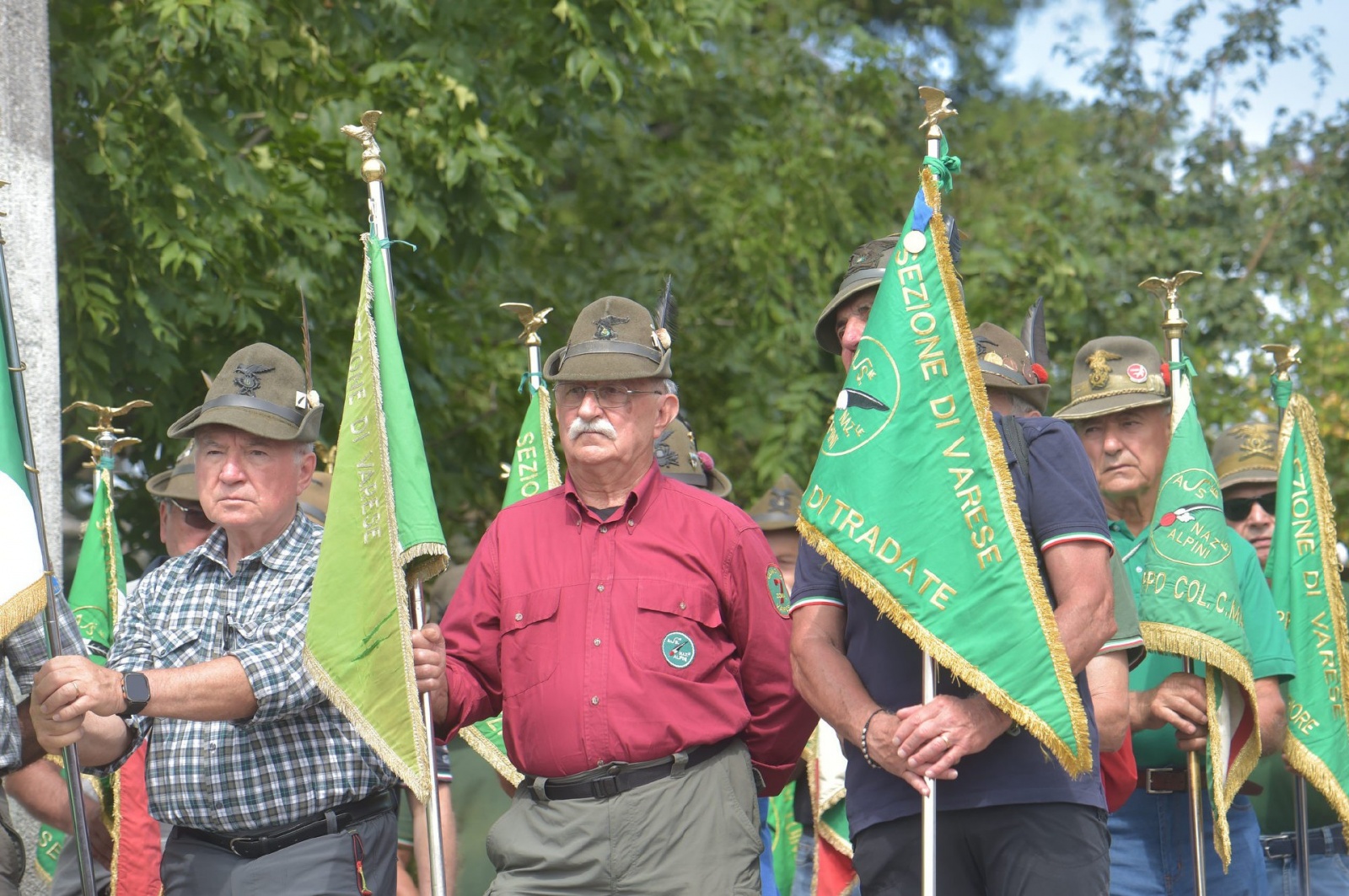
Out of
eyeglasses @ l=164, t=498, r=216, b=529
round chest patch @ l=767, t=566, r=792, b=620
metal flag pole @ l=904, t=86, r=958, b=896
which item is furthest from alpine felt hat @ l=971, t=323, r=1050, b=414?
eyeglasses @ l=164, t=498, r=216, b=529

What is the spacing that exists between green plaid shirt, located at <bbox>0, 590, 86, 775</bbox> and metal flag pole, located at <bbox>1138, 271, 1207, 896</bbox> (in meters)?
3.41

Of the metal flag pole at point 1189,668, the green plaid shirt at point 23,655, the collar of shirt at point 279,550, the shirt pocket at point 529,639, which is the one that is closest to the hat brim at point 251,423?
the collar of shirt at point 279,550

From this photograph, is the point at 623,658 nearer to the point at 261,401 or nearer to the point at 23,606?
the point at 261,401

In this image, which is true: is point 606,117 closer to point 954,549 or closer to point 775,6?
point 775,6

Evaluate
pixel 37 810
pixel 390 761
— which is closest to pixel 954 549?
pixel 390 761

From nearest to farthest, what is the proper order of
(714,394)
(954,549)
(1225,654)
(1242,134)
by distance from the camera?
(954,549), (1225,654), (714,394), (1242,134)

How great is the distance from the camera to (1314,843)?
666 cm

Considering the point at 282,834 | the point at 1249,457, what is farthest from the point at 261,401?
the point at 1249,457

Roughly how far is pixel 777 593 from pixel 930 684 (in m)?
0.96

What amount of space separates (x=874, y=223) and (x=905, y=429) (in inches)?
332

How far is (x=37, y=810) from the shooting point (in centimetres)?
571

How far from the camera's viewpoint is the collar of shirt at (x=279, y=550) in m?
5.14

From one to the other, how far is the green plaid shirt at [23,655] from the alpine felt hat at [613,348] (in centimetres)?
153

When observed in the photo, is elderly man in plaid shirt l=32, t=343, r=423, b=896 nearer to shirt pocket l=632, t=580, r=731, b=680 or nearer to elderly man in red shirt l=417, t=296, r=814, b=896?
elderly man in red shirt l=417, t=296, r=814, b=896
